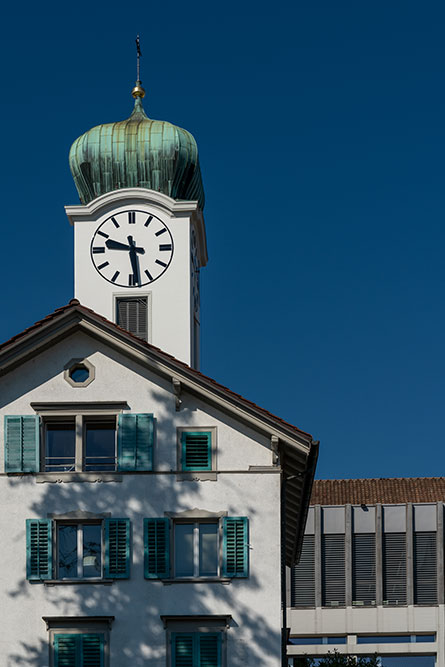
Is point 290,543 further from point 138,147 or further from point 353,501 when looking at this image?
point 353,501

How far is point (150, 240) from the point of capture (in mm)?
50500

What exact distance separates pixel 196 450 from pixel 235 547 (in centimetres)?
238

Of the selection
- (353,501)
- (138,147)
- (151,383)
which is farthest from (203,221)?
(353,501)

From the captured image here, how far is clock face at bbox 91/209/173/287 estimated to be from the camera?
50156 millimetres

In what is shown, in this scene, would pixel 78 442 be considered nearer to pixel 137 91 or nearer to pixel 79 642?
pixel 79 642

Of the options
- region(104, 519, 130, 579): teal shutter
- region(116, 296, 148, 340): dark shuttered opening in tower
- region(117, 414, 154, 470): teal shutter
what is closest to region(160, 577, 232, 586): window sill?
region(104, 519, 130, 579): teal shutter

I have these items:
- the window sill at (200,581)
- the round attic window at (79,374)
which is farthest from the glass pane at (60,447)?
the window sill at (200,581)

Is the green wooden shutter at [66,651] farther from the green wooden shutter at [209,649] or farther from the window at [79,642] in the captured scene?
the green wooden shutter at [209,649]

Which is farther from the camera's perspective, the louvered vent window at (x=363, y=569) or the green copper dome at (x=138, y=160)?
the louvered vent window at (x=363, y=569)

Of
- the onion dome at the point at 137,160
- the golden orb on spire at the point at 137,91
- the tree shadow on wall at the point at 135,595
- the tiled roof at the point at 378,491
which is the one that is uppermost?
the golden orb on spire at the point at 137,91

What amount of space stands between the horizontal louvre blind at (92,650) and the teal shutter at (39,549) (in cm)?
161

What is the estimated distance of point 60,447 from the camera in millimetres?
33812

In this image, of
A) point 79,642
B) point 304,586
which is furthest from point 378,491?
point 79,642

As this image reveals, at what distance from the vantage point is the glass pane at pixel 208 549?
107 ft
